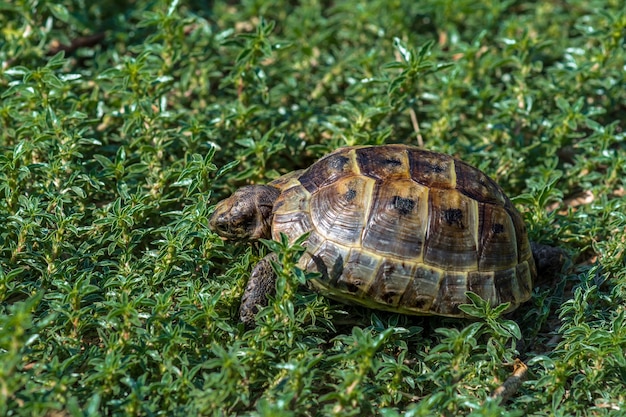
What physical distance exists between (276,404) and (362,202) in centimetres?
154

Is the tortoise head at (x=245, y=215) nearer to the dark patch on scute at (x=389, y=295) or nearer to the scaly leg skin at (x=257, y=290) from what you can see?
the scaly leg skin at (x=257, y=290)

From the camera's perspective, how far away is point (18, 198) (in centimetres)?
559

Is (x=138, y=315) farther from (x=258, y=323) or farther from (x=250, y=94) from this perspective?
(x=250, y=94)

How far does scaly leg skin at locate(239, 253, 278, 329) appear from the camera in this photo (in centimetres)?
512

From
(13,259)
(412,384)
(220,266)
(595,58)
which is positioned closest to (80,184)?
(13,259)

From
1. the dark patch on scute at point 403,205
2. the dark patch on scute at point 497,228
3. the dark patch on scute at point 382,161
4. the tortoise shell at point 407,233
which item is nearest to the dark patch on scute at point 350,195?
the tortoise shell at point 407,233

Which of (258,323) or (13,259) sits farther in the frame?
(13,259)

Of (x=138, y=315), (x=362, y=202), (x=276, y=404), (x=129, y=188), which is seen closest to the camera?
(x=276, y=404)

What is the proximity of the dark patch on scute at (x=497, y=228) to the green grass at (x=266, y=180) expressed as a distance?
650mm

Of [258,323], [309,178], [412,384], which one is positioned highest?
[309,178]

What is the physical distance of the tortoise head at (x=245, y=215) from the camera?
17.8ft

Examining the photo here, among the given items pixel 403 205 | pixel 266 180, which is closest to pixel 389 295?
pixel 403 205

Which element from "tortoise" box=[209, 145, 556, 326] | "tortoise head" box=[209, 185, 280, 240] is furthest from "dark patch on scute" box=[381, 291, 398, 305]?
"tortoise head" box=[209, 185, 280, 240]

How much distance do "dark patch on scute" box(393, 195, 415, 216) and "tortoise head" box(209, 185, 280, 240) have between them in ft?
3.22
